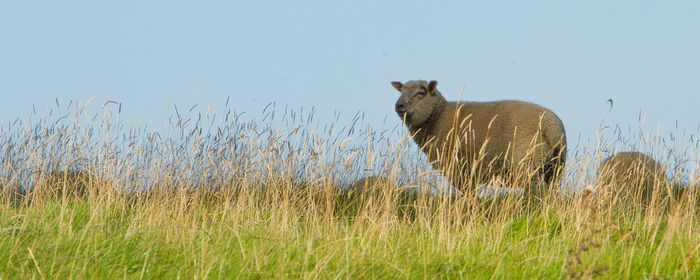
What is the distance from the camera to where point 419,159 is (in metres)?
7.16

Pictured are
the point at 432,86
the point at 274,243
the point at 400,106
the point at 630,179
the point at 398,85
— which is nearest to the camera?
the point at 274,243

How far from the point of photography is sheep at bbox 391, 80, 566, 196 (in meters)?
9.45

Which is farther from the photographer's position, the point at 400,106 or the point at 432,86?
the point at 432,86

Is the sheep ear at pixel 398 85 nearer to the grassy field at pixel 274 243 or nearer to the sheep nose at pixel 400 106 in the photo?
the sheep nose at pixel 400 106

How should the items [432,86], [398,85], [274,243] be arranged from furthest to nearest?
[398,85]
[432,86]
[274,243]

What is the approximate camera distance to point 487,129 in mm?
9516

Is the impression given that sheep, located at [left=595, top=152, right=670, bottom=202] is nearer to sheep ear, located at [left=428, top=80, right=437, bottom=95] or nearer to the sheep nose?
sheep ear, located at [left=428, top=80, right=437, bottom=95]

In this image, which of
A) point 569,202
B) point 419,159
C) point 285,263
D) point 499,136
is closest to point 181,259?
point 285,263

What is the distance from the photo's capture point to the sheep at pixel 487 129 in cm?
945

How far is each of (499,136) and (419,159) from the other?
2800 millimetres

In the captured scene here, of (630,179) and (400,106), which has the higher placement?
(400,106)

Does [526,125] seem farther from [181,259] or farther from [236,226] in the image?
[181,259]

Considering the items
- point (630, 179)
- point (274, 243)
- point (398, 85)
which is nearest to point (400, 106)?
point (398, 85)

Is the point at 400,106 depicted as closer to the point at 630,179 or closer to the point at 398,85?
the point at 398,85
